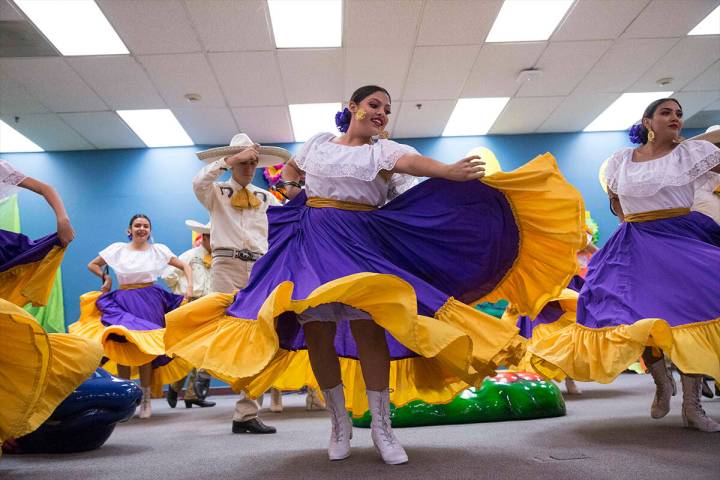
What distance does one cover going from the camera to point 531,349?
9.31ft

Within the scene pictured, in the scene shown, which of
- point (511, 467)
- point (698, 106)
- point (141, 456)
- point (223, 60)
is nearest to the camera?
point (511, 467)

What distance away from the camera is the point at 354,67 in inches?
257

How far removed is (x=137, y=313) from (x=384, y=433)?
10.5 ft

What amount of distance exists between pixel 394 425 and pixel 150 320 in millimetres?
2471

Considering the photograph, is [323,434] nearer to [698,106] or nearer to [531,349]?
[531,349]

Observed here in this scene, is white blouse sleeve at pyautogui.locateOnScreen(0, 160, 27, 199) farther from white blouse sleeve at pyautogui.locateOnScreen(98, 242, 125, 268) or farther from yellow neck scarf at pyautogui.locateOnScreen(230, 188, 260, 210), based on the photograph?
white blouse sleeve at pyautogui.locateOnScreen(98, 242, 125, 268)

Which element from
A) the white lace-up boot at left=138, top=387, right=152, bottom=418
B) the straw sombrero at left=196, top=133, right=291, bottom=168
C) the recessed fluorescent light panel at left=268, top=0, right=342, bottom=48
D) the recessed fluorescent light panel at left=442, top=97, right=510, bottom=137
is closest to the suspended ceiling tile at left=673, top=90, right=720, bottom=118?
the recessed fluorescent light panel at left=442, top=97, right=510, bottom=137

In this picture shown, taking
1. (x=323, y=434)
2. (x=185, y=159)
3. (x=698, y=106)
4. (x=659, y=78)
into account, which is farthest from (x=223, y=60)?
(x=698, y=106)

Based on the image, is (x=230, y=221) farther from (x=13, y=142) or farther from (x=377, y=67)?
(x=13, y=142)

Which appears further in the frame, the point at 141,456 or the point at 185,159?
the point at 185,159

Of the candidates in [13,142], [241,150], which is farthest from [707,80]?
[13,142]

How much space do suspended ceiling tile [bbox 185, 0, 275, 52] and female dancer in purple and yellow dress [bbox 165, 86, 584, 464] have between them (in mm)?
3223

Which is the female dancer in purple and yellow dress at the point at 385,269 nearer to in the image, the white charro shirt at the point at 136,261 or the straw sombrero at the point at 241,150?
the straw sombrero at the point at 241,150

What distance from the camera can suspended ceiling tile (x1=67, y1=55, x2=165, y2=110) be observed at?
617cm
